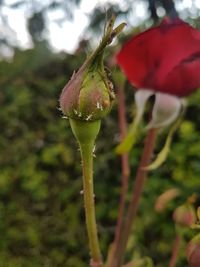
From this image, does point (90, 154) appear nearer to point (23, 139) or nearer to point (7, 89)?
point (23, 139)

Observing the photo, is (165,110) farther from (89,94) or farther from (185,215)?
(185,215)

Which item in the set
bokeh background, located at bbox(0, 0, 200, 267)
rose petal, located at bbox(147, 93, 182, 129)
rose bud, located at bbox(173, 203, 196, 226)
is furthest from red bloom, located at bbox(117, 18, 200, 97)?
bokeh background, located at bbox(0, 0, 200, 267)

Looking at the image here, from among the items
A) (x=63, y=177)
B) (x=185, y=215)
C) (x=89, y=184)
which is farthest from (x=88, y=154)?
(x=63, y=177)

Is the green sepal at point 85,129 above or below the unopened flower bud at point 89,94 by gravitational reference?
below

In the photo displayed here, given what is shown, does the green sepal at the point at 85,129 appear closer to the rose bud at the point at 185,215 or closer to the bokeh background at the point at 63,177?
the rose bud at the point at 185,215

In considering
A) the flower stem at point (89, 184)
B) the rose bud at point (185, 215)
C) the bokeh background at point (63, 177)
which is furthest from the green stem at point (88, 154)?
the bokeh background at point (63, 177)
